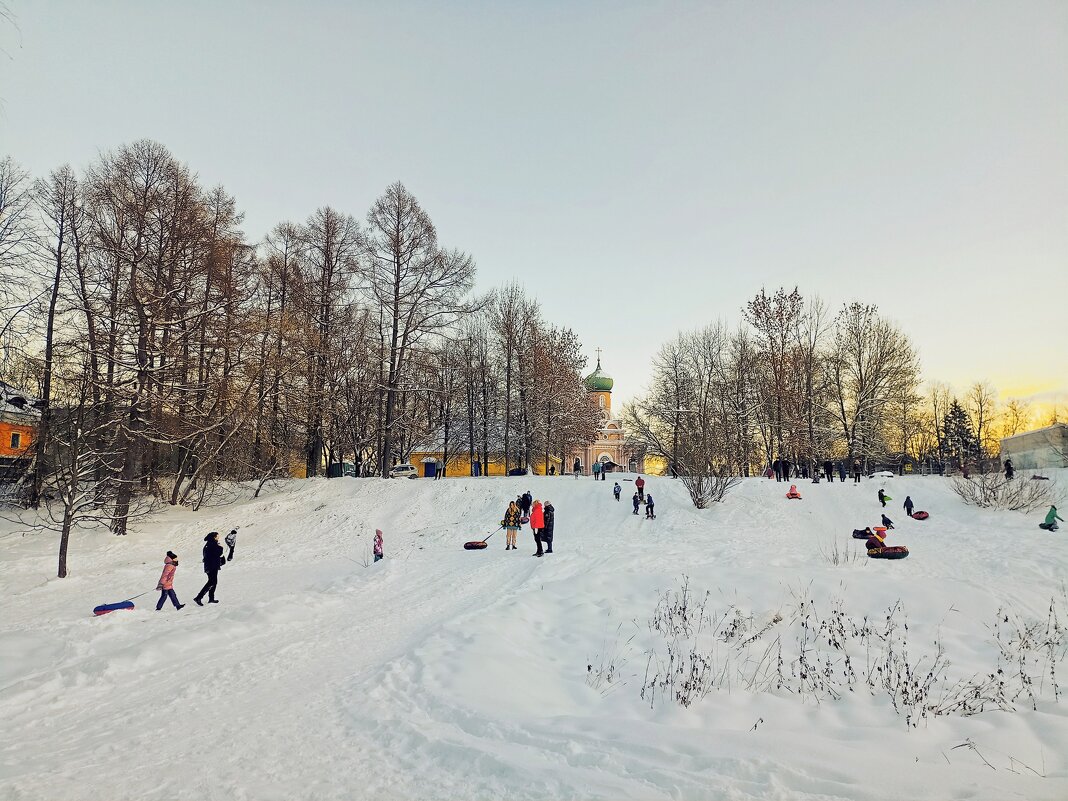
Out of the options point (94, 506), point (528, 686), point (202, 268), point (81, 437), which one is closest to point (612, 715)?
point (528, 686)

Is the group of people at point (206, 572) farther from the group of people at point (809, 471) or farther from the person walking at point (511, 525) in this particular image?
the group of people at point (809, 471)

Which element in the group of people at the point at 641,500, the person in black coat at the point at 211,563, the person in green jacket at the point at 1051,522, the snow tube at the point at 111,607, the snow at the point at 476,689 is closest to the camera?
the snow at the point at 476,689

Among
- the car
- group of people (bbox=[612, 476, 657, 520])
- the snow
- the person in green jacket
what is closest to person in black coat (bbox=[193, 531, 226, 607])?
the snow

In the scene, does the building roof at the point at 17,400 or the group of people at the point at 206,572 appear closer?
the group of people at the point at 206,572

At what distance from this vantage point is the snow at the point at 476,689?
387 centimetres

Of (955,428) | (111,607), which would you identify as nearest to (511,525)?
(111,607)

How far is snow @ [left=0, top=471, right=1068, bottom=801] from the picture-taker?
387 cm

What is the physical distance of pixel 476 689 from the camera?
5.60 metres

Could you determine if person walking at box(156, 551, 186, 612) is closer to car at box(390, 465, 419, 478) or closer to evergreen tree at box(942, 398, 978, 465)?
car at box(390, 465, 419, 478)

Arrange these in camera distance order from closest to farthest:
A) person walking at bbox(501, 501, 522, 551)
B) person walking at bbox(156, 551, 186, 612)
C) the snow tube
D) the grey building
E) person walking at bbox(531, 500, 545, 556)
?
the snow tube < person walking at bbox(156, 551, 186, 612) < person walking at bbox(531, 500, 545, 556) < person walking at bbox(501, 501, 522, 551) < the grey building

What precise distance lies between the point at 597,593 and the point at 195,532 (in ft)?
55.9

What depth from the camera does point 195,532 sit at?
66.7 ft

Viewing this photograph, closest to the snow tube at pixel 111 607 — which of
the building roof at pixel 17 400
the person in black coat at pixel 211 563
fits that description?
the person in black coat at pixel 211 563

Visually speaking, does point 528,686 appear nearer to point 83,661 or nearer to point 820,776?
point 820,776
